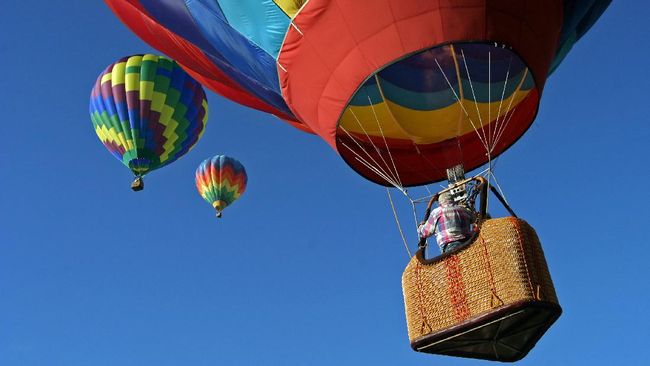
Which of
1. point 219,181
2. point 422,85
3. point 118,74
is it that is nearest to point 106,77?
point 118,74

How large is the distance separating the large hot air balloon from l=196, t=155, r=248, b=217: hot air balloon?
10702mm

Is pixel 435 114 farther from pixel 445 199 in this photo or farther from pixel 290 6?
pixel 290 6

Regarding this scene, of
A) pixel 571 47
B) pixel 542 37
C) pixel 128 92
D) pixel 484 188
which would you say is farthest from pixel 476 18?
pixel 128 92

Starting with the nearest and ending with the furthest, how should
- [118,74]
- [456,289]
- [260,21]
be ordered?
[456,289] → [260,21] → [118,74]

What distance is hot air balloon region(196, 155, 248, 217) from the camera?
66.2ft

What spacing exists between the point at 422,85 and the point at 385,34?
5.56 feet

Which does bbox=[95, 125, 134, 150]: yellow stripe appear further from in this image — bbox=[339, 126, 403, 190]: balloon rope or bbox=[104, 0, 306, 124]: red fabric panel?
bbox=[339, 126, 403, 190]: balloon rope

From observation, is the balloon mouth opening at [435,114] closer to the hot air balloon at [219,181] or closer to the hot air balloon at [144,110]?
the hot air balloon at [144,110]

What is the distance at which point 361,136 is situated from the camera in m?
8.40

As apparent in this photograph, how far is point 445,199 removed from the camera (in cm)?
678

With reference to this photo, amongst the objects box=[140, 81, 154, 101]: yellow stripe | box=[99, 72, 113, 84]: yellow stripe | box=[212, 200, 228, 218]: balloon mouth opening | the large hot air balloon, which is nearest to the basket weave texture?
the large hot air balloon

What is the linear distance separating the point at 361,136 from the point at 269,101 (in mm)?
991

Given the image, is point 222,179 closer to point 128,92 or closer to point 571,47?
point 128,92

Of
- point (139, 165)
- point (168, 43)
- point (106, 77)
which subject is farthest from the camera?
point (139, 165)
